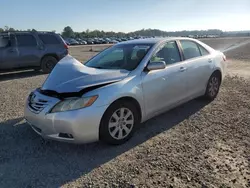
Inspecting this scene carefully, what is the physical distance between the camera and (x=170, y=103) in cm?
452

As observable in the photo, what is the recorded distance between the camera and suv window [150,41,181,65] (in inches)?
174

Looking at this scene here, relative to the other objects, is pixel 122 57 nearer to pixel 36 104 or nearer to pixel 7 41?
pixel 36 104

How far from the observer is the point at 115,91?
3.52 m

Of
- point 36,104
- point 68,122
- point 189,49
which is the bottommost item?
point 68,122

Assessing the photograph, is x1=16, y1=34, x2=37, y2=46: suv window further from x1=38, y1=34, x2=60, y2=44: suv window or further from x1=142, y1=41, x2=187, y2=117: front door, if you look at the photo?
x1=142, y1=41, x2=187, y2=117: front door

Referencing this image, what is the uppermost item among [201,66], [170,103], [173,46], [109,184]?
[173,46]

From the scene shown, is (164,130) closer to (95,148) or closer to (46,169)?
(95,148)

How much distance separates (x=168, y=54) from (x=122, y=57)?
0.88m

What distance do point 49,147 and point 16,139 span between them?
72 centimetres

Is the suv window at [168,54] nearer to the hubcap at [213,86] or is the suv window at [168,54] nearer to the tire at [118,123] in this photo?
the tire at [118,123]

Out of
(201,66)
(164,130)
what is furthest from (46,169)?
(201,66)

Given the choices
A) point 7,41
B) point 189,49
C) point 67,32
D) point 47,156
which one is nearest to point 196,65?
point 189,49

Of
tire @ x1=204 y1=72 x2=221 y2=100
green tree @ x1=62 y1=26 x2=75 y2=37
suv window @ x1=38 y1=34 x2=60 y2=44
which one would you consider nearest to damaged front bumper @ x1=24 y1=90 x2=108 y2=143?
tire @ x1=204 y1=72 x2=221 y2=100

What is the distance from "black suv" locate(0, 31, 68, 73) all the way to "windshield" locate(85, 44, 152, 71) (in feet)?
20.2
